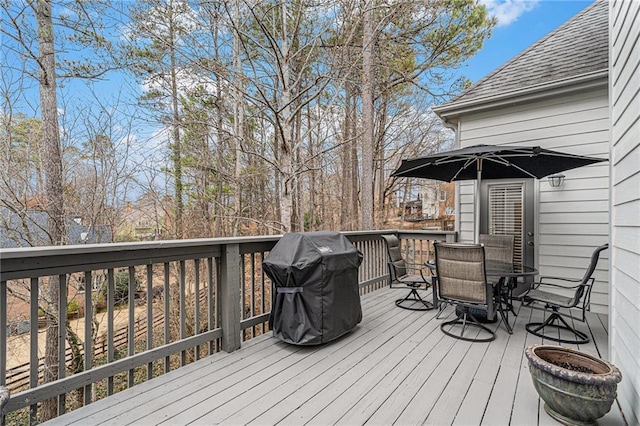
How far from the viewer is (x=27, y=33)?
494 centimetres

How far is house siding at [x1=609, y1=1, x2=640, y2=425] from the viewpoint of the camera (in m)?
1.73

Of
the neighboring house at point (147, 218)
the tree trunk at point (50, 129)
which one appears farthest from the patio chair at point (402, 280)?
the tree trunk at point (50, 129)

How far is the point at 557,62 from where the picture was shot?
4.81 meters

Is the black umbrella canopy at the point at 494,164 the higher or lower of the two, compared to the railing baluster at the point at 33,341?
higher

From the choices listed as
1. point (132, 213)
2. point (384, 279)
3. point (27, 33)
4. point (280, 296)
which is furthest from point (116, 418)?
point (27, 33)

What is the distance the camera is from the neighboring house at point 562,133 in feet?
8.07

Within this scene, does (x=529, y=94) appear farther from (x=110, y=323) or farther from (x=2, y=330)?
(x=2, y=330)

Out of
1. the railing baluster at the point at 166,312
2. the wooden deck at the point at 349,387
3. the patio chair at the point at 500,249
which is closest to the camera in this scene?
the wooden deck at the point at 349,387

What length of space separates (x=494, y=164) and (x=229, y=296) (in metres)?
3.87

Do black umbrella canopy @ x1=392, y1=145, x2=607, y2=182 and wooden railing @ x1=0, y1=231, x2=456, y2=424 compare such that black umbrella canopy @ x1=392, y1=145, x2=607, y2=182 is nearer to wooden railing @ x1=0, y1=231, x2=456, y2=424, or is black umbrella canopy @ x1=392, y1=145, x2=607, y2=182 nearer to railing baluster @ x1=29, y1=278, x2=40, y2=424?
wooden railing @ x1=0, y1=231, x2=456, y2=424

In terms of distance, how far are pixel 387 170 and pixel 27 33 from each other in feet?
34.6

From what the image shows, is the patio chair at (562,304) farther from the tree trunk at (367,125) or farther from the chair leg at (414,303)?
the tree trunk at (367,125)

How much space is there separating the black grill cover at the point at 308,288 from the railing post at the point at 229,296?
303mm

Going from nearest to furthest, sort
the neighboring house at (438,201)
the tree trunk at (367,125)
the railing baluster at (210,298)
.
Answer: the railing baluster at (210,298), the tree trunk at (367,125), the neighboring house at (438,201)
